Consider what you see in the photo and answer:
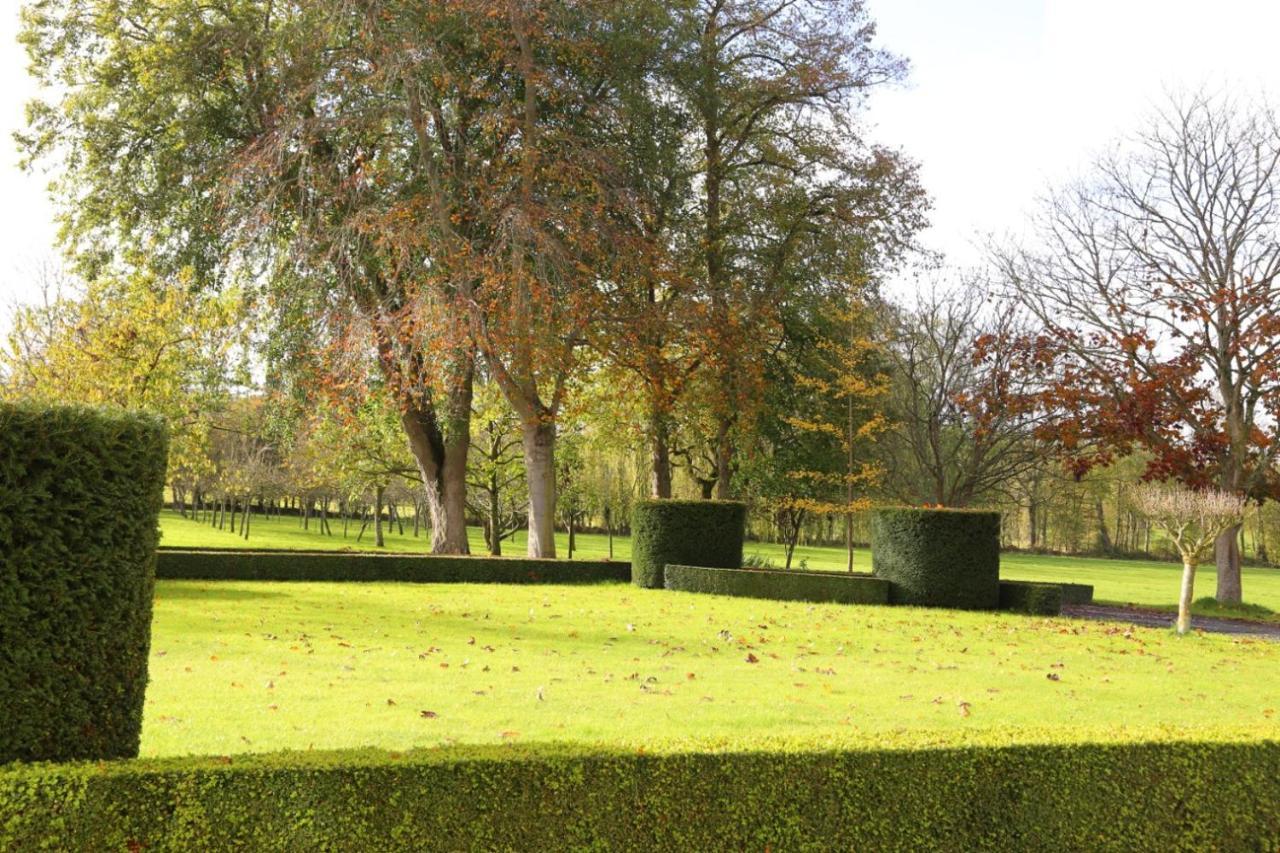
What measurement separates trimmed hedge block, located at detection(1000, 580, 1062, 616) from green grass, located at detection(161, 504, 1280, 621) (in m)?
5.63

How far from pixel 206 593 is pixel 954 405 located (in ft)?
68.3

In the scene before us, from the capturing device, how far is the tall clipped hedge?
4.80m

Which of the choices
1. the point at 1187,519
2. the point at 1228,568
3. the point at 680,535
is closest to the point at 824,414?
the point at 680,535

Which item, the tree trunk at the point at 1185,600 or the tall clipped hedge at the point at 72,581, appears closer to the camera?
the tall clipped hedge at the point at 72,581

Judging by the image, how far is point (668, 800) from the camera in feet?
17.3

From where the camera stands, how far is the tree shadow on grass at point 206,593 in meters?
15.9

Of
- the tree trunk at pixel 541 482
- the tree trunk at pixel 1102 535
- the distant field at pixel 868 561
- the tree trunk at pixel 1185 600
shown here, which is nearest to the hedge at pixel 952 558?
the tree trunk at pixel 1185 600

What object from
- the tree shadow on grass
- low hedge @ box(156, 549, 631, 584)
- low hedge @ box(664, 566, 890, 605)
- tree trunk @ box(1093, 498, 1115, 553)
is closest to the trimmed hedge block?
low hedge @ box(664, 566, 890, 605)

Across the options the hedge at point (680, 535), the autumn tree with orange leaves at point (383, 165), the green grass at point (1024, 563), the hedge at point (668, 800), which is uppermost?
the autumn tree with orange leaves at point (383, 165)

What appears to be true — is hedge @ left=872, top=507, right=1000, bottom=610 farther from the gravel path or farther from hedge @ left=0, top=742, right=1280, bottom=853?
hedge @ left=0, top=742, right=1280, bottom=853

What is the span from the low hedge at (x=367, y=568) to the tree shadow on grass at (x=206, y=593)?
1.18 metres

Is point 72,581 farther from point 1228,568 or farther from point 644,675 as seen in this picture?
point 1228,568

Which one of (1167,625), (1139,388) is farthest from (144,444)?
(1139,388)

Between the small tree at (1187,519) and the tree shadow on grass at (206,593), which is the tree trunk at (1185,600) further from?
the tree shadow on grass at (206,593)
